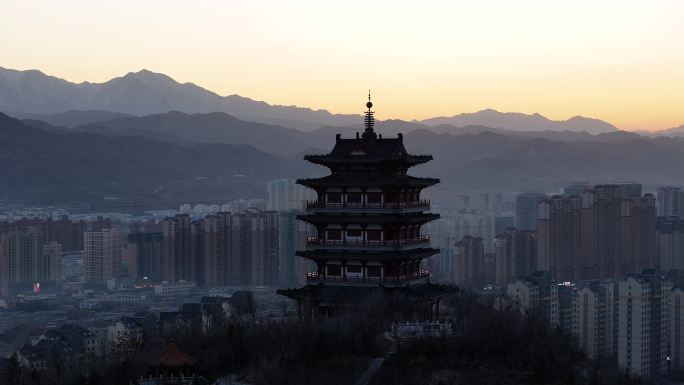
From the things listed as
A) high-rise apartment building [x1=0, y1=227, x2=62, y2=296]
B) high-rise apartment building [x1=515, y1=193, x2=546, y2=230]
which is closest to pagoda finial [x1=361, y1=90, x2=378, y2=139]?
high-rise apartment building [x1=0, y1=227, x2=62, y2=296]

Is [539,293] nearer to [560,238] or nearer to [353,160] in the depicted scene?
[353,160]

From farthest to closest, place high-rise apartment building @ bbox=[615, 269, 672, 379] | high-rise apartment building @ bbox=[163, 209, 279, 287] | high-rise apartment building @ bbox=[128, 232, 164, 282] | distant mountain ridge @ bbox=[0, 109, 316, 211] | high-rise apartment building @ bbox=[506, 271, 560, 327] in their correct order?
distant mountain ridge @ bbox=[0, 109, 316, 211] → high-rise apartment building @ bbox=[128, 232, 164, 282] → high-rise apartment building @ bbox=[163, 209, 279, 287] → high-rise apartment building @ bbox=[615, 269, 672, 379] → high-rise apartment building @ bbox=[506, 271, 560, 327]

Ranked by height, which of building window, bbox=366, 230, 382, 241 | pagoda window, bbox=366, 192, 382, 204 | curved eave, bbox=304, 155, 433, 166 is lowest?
building window, bbox=366, 230, 382, 241

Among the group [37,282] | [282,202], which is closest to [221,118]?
[282,202]

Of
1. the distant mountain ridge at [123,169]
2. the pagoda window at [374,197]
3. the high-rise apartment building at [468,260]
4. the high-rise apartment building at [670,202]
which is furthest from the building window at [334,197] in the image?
the distant mountain ridge at [123,169]

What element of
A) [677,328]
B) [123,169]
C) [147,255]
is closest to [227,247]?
[147,255]

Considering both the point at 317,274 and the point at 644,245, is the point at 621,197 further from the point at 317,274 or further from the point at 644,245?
the point at 317,274

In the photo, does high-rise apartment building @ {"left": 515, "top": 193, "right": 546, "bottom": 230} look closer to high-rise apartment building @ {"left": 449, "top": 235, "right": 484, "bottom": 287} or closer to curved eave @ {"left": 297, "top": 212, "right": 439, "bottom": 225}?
high-rise apartment building @ {"left": 449, "top": 235, "right": 484, "bottom": 287}
